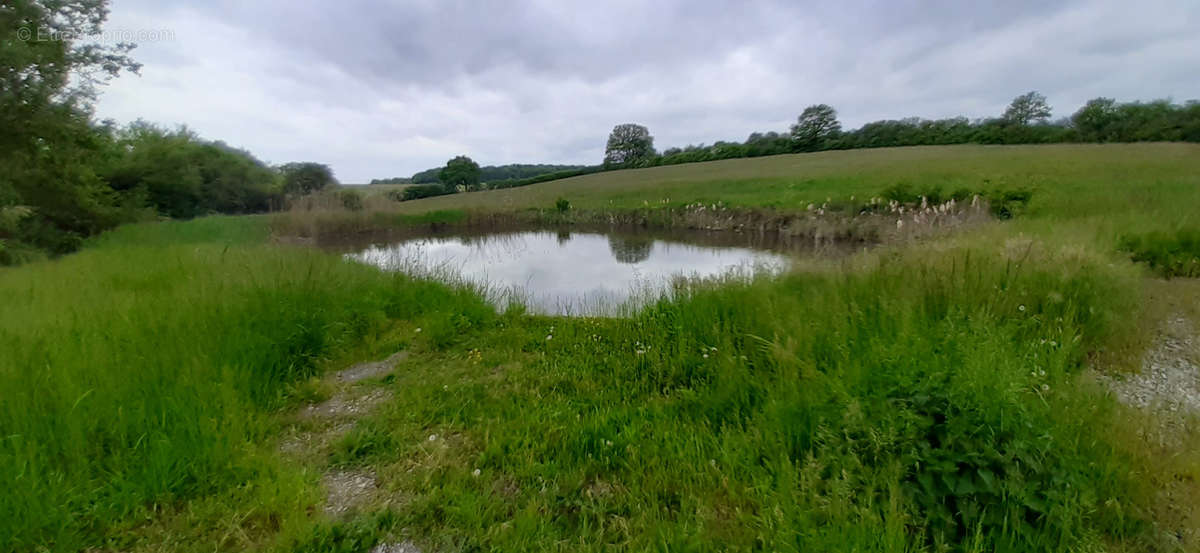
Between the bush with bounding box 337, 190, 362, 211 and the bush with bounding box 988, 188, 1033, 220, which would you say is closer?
the bush with bounding box 988, 188, 1033, 220

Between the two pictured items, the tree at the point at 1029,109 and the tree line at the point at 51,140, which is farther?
the tree at the point at 1029,109

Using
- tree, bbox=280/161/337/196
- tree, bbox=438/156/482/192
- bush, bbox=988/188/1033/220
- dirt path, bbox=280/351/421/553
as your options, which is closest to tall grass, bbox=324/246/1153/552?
dirt path, bbox=280/351/421/553

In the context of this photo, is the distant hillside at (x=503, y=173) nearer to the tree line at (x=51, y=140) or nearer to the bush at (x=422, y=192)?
the bush at (x=422, y=192)

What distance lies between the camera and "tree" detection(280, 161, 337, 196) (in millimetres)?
31688

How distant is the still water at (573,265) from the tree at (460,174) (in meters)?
37.0

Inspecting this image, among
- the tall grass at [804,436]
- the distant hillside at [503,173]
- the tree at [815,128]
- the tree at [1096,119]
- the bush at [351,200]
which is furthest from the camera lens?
the distant hillside at [503,173]

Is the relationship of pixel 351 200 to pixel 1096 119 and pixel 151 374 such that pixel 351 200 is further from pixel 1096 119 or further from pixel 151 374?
pixel 1096 119

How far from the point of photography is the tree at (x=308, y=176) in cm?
3169

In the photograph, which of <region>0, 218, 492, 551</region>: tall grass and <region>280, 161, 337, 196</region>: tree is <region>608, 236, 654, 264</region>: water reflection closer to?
<region>0, 218, 492, 551</region>: tall grass

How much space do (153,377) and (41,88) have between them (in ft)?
36.1

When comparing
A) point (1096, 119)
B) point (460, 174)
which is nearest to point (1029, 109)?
point (1096, 119)

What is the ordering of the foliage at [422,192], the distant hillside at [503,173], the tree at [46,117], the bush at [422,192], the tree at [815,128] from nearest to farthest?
the tree at [46,117], the foliage at [422,192], the bush at [422,192], the tree at [815,128], the distant hillside at [503,173]

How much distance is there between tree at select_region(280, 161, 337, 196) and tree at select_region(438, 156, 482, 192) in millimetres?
20786

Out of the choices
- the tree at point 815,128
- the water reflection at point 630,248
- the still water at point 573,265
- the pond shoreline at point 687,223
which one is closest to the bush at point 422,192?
the pond shoreline at point 687,223
